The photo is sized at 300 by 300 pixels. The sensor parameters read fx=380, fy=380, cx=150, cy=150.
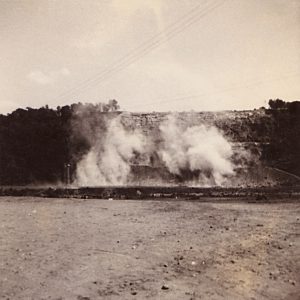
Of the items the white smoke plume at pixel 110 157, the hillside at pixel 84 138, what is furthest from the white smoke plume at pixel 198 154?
the white smoke plume at pixel 110 157

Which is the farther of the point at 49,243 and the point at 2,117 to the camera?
the point at 2,117

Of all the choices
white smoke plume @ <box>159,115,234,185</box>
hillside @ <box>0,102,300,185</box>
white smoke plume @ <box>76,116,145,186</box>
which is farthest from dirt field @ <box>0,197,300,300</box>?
hillside @ <box>0,102,300,185</box>

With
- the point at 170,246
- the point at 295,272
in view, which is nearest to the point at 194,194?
the point at 170,246

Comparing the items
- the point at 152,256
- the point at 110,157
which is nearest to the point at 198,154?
the point at 110,157

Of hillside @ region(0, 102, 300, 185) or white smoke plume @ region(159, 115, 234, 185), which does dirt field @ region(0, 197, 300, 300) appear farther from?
hillside @ region(0, 102, 300, 185)

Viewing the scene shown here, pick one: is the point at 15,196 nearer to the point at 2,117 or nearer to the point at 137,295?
the point at 2,117

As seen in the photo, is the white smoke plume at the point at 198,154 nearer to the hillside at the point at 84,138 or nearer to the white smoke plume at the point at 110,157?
the hillside at the point at 84,138
